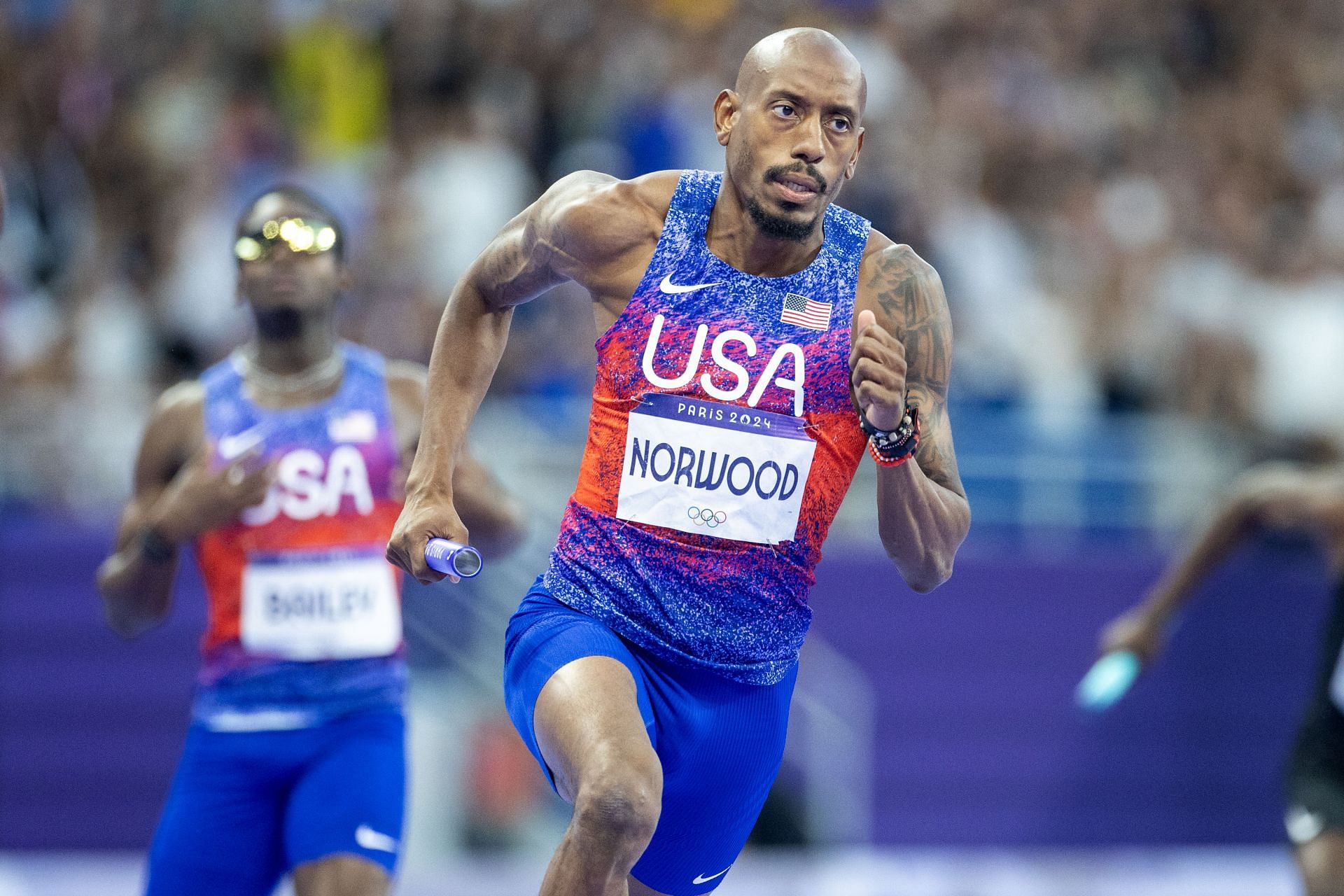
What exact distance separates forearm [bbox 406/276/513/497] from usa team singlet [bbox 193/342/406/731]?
1.20 meters

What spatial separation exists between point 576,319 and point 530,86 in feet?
6.56

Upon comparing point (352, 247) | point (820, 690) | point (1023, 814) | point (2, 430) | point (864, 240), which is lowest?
point (1023, 814)

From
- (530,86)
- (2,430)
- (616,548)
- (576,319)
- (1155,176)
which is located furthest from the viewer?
(1155,176)

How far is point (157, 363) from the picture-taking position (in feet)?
32.1

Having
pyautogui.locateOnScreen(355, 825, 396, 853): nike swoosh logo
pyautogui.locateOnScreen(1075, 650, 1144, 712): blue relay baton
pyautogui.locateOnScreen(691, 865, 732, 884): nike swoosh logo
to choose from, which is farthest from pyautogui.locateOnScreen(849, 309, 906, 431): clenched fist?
pyautogui.locateOnScreen(1075, 650, 1144, 712): blue relay baton

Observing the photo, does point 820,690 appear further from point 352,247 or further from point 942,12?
point 942,12

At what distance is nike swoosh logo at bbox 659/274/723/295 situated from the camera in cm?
417

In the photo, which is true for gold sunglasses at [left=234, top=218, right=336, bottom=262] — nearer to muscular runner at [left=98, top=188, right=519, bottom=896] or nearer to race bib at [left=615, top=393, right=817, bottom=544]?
muscular runner at [left=98, top=188, right=519, bottom=896]

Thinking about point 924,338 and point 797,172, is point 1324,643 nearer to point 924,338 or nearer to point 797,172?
point 924,338

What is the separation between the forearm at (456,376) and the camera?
4219 mm

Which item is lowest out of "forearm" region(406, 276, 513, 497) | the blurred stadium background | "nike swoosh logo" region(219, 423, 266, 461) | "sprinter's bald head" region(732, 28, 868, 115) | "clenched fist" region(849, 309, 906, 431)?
the blurred stadium background

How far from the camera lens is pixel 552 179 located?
11320 mm

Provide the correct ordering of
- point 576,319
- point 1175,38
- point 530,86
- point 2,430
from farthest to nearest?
point 1175,38 → point 530,86 → point 576,319 → point 2,430

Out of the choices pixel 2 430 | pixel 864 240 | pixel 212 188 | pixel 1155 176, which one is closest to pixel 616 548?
pixel 864 240
